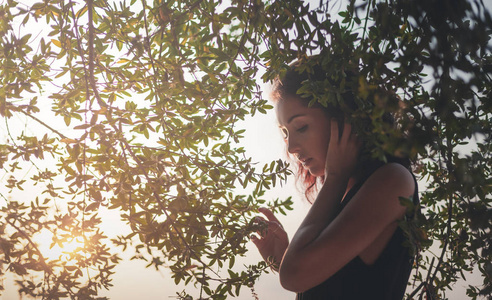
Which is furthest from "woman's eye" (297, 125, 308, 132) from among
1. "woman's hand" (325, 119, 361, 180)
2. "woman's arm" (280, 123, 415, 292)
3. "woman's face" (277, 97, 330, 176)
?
"woman's arm" (280, 123, 415, 292)

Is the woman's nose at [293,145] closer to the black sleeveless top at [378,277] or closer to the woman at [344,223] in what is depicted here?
the woman at [344,223]

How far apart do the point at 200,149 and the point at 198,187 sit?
202 millimetres

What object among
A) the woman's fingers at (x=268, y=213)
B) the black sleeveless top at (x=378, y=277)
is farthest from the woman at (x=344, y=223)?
the woman's fingers at (x=268, y=213)

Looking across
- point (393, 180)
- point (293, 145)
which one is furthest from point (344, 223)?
point (293, 145)

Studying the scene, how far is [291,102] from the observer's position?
1.72m

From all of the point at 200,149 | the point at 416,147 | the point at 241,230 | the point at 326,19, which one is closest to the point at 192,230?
the point at 241,230

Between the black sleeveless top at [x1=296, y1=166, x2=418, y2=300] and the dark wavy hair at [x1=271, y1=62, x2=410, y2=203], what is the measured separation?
227 mm

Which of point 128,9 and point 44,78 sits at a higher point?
point 128,9

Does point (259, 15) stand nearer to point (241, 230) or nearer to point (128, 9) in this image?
point (128, 9)

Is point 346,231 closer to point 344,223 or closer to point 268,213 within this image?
point 344,223

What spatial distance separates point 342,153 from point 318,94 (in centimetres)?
34

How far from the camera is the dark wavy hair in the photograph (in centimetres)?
126

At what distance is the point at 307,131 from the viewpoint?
1660 mm

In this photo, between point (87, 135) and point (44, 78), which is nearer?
point (87, 135)
